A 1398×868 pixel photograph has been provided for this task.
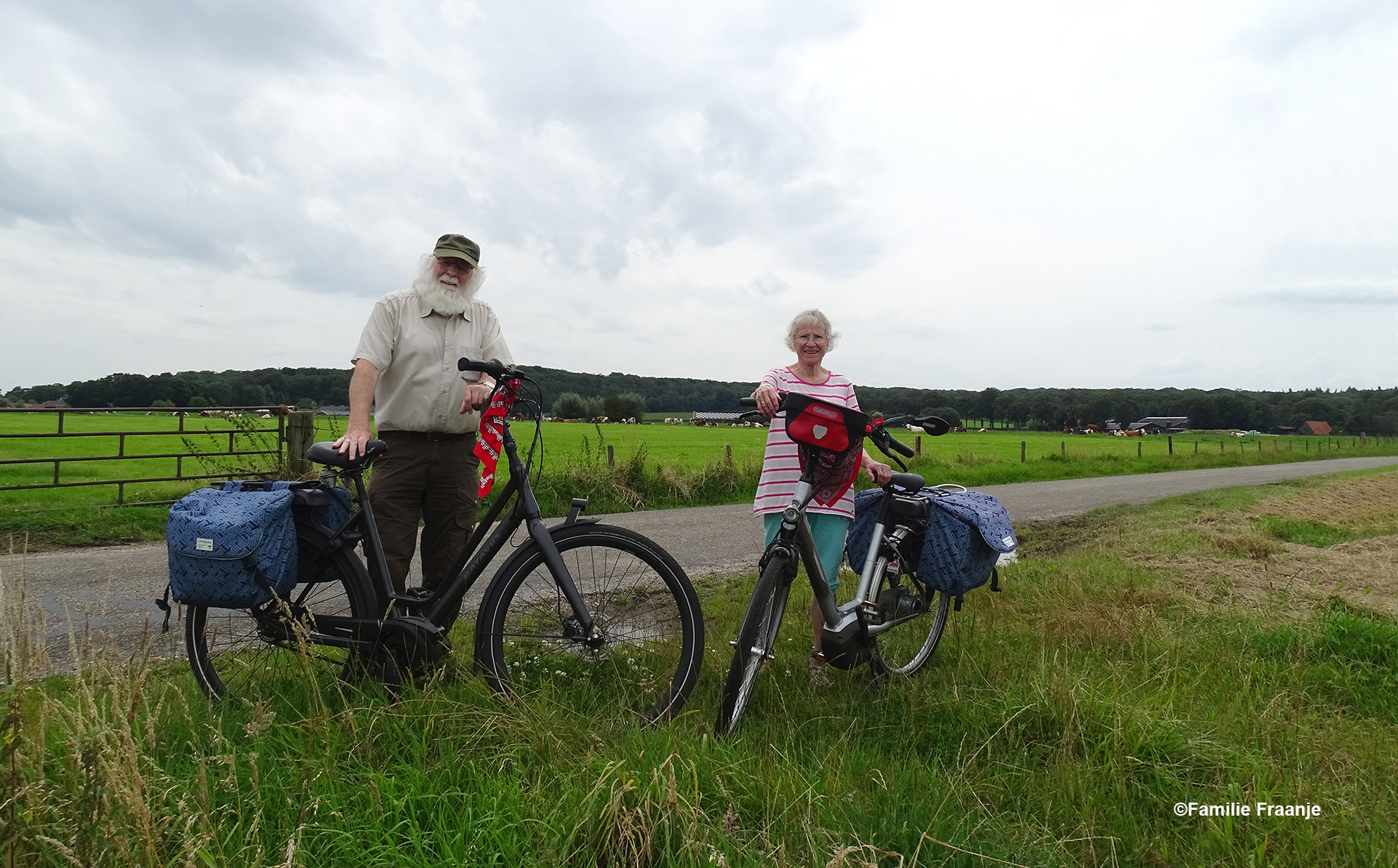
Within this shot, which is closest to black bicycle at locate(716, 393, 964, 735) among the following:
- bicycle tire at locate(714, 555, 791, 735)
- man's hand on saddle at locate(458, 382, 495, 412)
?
bicycle tire at locate(714, 555, 791, 735)

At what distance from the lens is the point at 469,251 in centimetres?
382

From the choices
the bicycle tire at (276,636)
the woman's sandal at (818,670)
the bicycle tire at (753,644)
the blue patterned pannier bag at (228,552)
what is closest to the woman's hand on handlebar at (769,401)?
the bicycle tire at (753,644)

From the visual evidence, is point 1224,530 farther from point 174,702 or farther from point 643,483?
point 174,702

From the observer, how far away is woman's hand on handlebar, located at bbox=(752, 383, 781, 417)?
3537 mm

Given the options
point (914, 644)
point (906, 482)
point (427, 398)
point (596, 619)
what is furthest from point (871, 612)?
point (427, 398)

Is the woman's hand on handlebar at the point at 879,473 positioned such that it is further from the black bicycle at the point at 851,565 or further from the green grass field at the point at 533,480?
the green grass field at the point at 533,480

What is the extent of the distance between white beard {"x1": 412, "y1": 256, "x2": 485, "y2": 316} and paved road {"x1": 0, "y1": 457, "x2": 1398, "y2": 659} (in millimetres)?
1779

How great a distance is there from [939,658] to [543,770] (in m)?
2.68

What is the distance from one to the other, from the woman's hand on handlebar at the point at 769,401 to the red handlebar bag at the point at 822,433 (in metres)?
0.06

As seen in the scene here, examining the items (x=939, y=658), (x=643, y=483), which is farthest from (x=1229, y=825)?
(x=643, y=483)

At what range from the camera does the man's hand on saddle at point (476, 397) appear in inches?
143

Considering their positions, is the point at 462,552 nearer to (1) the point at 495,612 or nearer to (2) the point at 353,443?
(1) the point at 495,612

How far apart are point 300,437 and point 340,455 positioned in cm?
898

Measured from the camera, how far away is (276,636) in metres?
3.43
